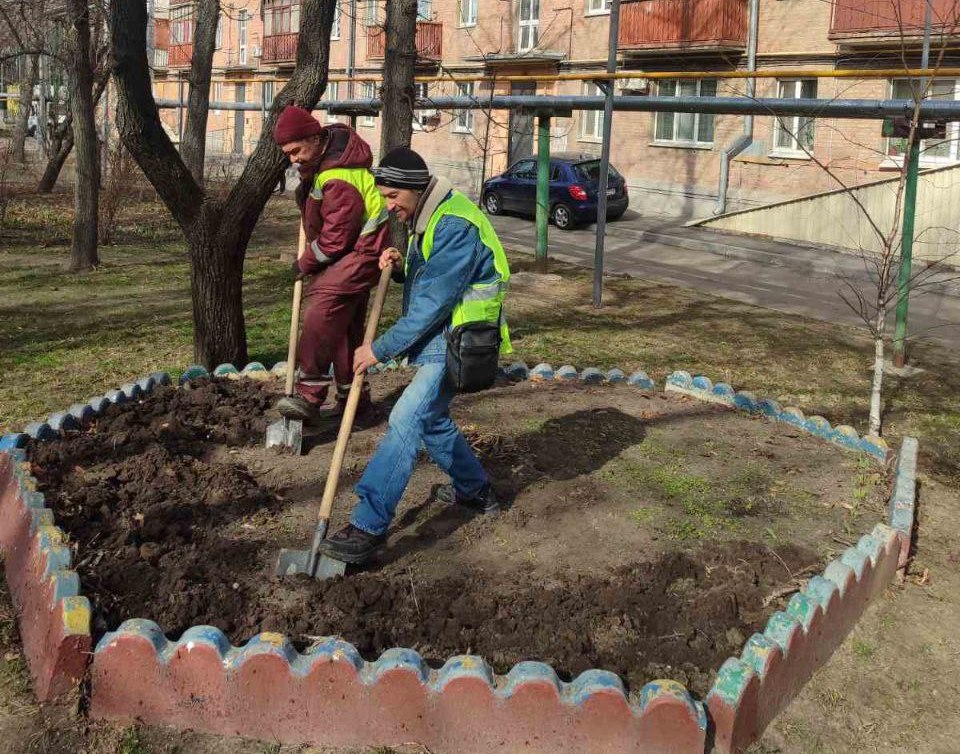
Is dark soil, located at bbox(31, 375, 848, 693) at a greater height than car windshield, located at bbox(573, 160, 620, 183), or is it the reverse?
car windshield, located at bbox(573, 160, 620, 183)

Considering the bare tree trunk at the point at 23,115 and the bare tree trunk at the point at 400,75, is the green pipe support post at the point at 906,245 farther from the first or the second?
the bare tree trunk at the point at 23,115

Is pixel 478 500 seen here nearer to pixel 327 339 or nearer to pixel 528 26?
pixel 327 339

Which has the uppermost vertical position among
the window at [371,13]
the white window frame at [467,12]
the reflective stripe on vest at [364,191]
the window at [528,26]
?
the window at [371,13]

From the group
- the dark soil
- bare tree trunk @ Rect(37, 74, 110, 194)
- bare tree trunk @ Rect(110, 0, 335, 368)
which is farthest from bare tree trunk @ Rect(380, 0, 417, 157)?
bare tree trunk @ Rect(37, 74, 110, 194)

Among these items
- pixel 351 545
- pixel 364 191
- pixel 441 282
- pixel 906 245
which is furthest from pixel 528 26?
pixel 351 545

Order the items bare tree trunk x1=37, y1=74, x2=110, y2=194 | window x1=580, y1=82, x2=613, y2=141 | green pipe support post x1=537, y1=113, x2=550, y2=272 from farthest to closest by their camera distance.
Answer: window x1=580, y1=82, x2=613, y2=141 → bare tree trunk x1=37, y1=74, x2=110, y2=194 → green pipe support post x1=537, y1=113, x2=550, y2=272

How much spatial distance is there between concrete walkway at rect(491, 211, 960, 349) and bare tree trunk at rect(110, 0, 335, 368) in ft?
20.9

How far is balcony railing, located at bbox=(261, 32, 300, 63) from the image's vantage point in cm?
3806

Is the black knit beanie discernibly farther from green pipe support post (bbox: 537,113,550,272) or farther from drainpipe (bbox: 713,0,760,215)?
drainpipe (bbox: 713,0,760,215)

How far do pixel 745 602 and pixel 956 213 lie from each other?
14592 mm

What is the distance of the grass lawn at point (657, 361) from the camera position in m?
3.65

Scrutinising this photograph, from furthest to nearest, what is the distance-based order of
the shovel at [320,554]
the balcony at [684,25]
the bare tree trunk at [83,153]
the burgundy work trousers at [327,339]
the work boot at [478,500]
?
the balcony at [684,25]
the bare tree trunk at [83,153]
the burgundy work trousers at [327,339]
the work boot at [478,500]
the shovel at [320,554]

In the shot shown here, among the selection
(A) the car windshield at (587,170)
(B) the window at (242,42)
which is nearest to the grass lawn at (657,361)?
(A) the car windshield at (587,170)

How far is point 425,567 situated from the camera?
14.2 ft
